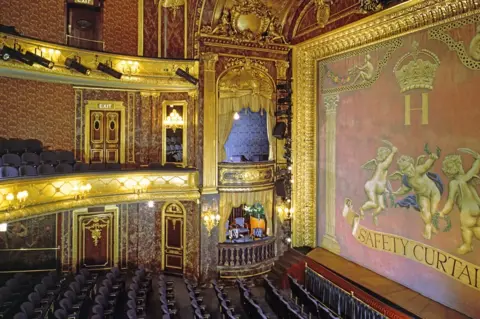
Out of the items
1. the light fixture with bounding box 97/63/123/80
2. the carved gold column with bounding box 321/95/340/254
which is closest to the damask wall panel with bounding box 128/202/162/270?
the light fixture with bounding box 97/63/123/80

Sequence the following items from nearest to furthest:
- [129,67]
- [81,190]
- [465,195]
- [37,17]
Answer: [465,195], [81,190], [37,17], [129,67]

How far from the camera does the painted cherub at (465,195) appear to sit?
708cm

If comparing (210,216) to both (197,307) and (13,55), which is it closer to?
(197,307)

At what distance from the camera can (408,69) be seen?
850 centimetres

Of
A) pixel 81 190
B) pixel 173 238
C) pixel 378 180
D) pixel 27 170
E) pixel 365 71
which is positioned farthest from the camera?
pixel 173 238

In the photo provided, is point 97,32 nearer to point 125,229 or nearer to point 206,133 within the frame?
point 206,133

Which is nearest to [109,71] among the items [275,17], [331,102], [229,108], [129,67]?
[129,67]

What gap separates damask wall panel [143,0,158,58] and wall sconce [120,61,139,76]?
37.6 inches

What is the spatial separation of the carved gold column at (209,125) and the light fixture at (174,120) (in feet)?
3.74

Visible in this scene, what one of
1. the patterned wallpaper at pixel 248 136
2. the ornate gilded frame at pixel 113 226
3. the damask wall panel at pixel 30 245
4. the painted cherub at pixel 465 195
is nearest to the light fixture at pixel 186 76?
the patterned wallpaper at pixel 248 136

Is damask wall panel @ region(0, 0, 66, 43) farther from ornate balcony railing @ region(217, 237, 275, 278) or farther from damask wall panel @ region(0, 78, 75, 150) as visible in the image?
ornate balcony railing @ region(217, 237, 275, 278)

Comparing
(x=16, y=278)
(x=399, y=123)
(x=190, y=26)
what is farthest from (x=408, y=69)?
(x=16, y=278)

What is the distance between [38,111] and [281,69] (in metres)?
7.36

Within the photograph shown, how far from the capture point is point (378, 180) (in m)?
9.27
